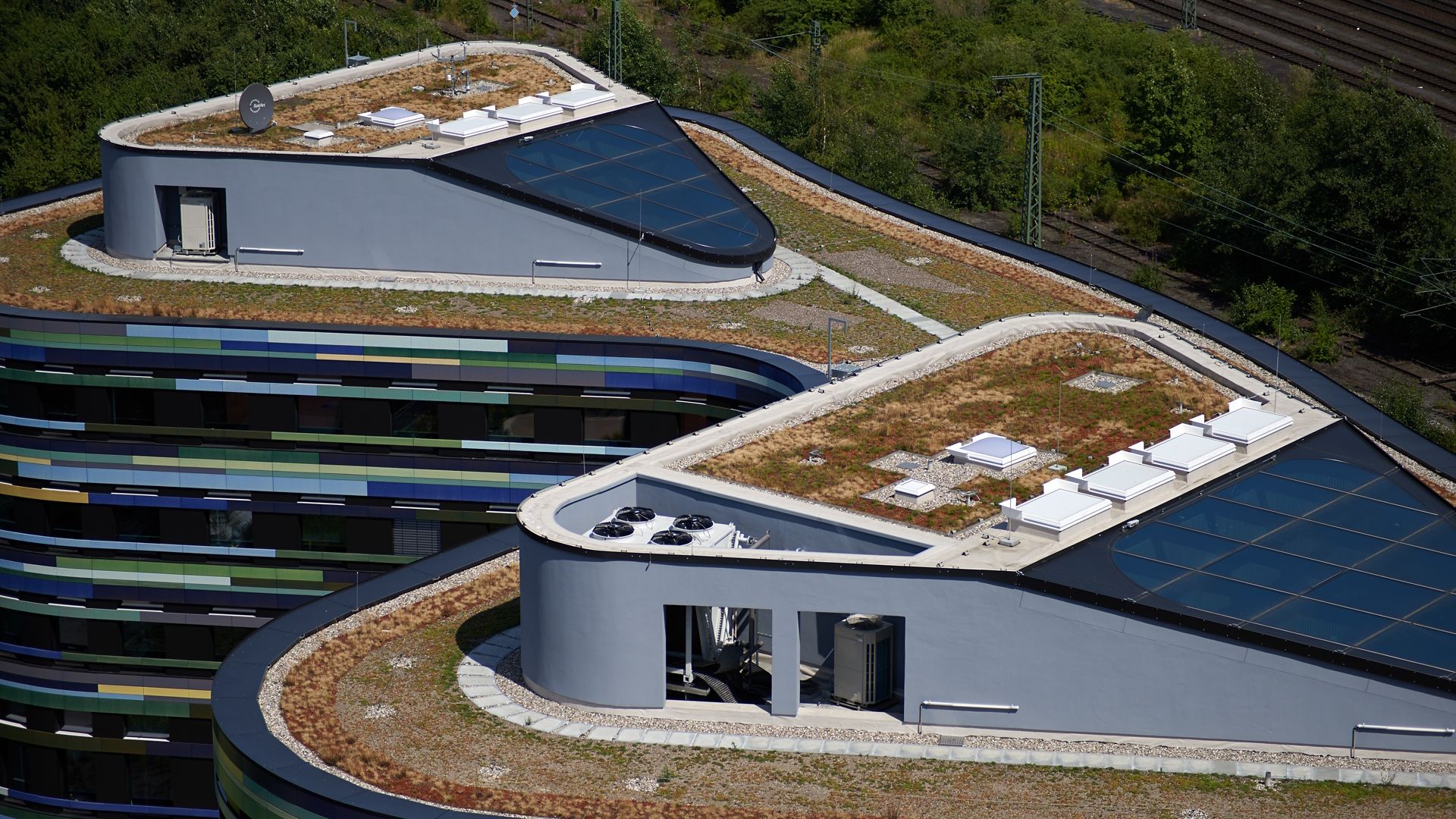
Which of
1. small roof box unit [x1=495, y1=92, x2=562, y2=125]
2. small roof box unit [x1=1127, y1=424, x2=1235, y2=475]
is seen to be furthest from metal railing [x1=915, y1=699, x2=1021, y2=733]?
small roof box unit [x1=495, y1=92, x2=562, y2=125]

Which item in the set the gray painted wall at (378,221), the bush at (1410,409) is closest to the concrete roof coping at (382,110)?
the gray painted wall at (378,221)

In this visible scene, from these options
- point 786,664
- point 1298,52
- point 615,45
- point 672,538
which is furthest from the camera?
point 1298,52

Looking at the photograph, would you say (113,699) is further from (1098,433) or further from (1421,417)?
(1421,417)

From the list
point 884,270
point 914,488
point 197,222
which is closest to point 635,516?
point 914,488

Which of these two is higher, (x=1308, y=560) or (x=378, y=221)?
(x=378, y=221)

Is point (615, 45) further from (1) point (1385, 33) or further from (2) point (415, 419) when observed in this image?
(1) point (1385, 33)

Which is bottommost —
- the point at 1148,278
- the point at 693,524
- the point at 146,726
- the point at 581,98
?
the point at 146,726

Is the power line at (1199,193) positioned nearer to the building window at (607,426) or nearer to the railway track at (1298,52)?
the railway track at (1298,52)

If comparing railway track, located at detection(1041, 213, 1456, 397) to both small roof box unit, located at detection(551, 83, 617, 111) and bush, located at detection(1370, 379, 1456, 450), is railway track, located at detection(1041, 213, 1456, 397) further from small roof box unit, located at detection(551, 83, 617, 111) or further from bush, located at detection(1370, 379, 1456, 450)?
small roof box unit, located at detection(551, 83, 617, 111)
